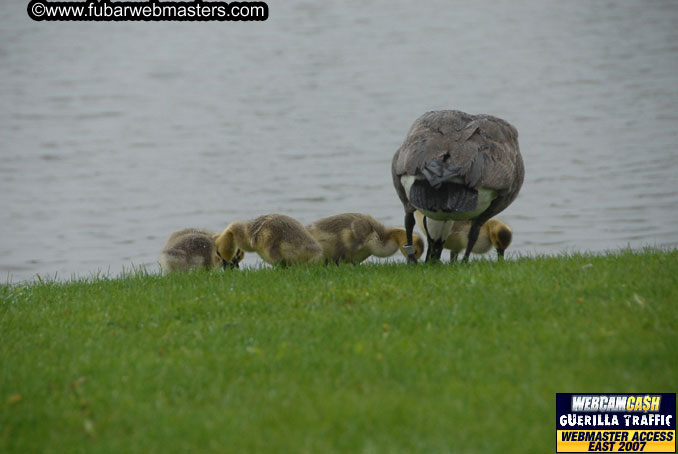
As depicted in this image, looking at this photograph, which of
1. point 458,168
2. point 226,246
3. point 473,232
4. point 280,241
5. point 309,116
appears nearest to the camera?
point 458,168

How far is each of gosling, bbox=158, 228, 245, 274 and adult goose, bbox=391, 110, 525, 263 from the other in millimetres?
2517

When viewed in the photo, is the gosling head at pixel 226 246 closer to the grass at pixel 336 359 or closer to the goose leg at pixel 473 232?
the grass at pixel 336 359

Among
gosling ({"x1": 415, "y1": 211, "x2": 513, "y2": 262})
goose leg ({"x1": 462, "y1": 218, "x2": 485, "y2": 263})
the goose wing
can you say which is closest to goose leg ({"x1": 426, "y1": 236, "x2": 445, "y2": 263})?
gosling ({"x1": 415, "y1": 211, "x2": 513, "y2": 262})

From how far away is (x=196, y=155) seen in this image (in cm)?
2317

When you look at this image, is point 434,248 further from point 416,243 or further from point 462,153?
point 462,153

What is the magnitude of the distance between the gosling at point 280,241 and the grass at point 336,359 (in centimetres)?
138

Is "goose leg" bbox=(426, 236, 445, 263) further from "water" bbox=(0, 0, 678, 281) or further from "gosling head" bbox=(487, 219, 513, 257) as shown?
"water" bbox=(0, 0, 678, 281)

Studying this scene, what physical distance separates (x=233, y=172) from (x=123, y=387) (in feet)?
52.9

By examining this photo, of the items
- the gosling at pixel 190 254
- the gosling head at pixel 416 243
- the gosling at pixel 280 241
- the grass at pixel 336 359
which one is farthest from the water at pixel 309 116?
the grass at pixel 336 359

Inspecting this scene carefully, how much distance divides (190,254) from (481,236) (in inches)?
132

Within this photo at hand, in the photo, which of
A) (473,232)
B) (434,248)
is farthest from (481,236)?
(473,232)

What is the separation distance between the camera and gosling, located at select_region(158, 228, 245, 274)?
9.52 m

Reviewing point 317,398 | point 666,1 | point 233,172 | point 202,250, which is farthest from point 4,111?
point 666,1

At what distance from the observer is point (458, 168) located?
7352mm
